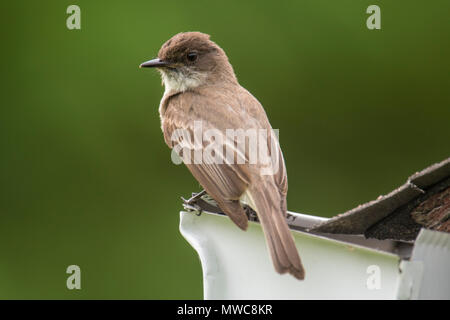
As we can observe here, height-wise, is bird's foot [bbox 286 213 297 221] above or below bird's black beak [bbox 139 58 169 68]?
below

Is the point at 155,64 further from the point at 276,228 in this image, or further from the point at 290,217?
the point at 276,228

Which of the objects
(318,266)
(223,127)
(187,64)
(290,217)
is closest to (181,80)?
(187,64)

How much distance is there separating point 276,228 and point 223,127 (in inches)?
46.2

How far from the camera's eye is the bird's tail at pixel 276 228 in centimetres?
260

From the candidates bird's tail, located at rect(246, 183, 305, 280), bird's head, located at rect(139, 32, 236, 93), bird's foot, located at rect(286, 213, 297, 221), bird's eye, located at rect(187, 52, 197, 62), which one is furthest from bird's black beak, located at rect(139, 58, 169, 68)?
bird's foot, located at rect(286, 213, 297, 221)

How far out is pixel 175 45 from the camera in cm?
474

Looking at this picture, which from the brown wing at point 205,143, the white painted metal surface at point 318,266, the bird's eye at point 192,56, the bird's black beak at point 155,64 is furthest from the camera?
the bird's eye at point 192,56

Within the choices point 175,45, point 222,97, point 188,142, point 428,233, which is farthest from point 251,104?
point 428,233

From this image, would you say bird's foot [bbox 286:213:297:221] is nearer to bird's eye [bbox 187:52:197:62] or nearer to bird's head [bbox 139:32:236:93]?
bird's head [bbox 139:32:236:93]

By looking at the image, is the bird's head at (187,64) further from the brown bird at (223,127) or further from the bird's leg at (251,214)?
the bird's leg at (251,214)

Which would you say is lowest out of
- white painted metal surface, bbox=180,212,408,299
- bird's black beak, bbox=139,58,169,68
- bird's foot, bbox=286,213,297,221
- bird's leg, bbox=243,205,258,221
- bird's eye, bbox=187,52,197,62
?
white painted metal surface, bbox=180,212,408,299

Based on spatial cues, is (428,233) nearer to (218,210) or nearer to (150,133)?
(218,210)

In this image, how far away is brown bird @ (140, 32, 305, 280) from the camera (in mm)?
3043

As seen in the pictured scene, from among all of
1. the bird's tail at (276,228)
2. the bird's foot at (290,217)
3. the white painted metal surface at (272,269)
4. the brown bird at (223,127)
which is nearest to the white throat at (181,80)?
the brown bird at (223,127)
